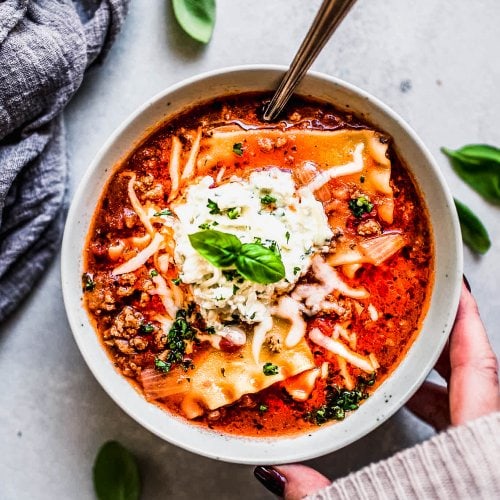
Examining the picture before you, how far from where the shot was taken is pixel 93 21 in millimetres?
3711

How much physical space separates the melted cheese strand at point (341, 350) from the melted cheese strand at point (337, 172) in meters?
0.73

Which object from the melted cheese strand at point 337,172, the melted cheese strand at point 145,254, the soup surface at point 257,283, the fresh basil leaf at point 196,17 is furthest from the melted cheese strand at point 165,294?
the fresh basil leaf at point 196,17

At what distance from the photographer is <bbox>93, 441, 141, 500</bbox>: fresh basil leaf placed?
3836mm

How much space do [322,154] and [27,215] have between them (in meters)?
1.66

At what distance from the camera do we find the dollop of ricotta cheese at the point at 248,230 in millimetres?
3260

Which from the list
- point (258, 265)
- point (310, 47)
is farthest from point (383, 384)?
Answer: point (310, 47)

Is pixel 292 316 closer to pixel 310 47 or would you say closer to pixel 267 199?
pixel 267 199

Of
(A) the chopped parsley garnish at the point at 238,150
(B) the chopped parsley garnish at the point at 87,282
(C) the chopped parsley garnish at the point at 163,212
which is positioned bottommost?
(B) the chopped parsley garnish at the point at 87,282

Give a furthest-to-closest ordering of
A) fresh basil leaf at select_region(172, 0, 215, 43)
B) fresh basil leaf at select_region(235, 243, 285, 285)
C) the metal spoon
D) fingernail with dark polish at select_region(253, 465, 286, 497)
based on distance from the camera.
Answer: fresh basil leaf at select_region(172, 0, 215, 43) → fingernail with dark polish at select_region(253, 465, 286, 497) → fresh basil leaf at select_region(235, 243, 285, 285) → the metal spoon

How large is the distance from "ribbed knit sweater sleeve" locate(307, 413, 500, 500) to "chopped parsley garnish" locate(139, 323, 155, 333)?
1138 millimetres

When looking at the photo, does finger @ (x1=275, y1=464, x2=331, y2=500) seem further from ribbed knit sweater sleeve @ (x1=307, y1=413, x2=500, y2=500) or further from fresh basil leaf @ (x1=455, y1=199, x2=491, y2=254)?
fresh basil leaf @ (x1=455, y1=199, x2=491, y2=254)

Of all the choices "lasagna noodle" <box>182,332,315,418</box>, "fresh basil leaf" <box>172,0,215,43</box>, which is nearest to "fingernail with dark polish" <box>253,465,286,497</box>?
"lasagna noodle" <box>182,332,315,418</box>

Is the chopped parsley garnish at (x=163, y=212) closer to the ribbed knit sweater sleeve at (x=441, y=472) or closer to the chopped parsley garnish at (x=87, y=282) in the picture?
the chopped parsley garnish at (x=87, y=282)

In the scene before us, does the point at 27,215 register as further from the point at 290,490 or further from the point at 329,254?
the point at 290,490
